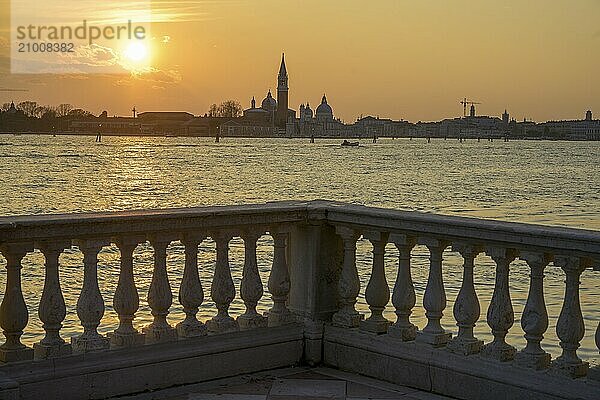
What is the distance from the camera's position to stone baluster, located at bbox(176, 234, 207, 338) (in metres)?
6.16

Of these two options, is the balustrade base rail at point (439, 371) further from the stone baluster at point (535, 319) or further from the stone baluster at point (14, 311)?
the stone baluster at point (14, 311)

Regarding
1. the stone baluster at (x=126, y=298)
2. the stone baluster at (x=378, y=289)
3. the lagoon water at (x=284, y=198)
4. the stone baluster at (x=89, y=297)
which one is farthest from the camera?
the lagoon water at (x=284, y=198)

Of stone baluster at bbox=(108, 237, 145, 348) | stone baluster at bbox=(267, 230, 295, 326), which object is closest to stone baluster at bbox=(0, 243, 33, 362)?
stone baluster at bbox=(108, 237, 145, 348)

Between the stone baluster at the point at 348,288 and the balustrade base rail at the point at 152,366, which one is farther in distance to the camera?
the stone baluster at the point at 348,288

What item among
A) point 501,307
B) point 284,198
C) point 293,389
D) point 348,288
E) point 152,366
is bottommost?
point 284,198

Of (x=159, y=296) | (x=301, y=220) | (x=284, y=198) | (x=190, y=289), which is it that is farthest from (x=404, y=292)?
(x=284, y=198)

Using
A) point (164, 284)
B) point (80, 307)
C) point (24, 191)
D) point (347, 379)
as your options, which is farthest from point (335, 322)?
point (24, 191)

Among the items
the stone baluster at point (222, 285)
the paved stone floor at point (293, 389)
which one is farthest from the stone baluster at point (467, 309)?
the stone baluster at point (222, 285)

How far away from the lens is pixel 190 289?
6.19m

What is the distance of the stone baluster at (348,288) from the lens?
6.68m

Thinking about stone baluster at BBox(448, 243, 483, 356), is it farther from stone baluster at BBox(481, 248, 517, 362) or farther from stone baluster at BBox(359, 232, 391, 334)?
stone baluster at BBox(359, 232, 391, 334)

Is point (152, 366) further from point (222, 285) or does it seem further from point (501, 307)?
point (501, 307)

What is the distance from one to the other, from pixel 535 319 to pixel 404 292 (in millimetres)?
984

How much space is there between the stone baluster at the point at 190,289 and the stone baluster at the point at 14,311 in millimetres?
1034
